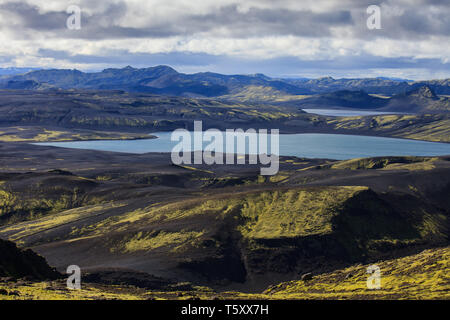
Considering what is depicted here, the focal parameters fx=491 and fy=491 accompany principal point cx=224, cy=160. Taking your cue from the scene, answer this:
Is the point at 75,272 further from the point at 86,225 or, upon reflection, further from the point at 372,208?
the point at 372,208

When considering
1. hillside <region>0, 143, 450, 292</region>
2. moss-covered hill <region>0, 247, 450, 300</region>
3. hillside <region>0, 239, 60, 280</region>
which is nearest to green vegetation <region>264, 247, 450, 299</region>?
moss-covered hill <region>0, 247, 450, 300</region>

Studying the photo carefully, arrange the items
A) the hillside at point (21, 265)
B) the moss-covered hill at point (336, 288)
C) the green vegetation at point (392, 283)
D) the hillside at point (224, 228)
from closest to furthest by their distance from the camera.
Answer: the moss-covered hill at point (336, 288)
the green vegetation at point (392, 283)
the hillside at point (21, 265)
the hillside at point (224, 228)

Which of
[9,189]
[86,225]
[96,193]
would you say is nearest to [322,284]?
[86,225]

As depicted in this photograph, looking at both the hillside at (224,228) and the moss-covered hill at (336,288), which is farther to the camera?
the hillside at (224,228)

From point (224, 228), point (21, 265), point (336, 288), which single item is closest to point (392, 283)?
point (336, 288)

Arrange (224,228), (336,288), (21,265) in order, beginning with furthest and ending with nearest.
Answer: (224,228) < (21,265) < (336,288)

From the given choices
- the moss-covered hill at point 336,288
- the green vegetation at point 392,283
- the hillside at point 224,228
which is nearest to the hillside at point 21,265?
the moss-covered hill at point 336,288

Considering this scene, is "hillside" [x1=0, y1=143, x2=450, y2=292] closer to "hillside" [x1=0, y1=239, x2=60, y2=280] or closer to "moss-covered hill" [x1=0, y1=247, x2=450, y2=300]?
"hillside" [x1=0, y1=239, x2=60, y2=280]

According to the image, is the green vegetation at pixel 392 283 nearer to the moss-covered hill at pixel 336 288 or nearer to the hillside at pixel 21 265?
the moss-covered hill at pixel 336 288

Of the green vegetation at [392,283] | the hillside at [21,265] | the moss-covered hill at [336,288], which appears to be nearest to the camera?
the moss-covered hill at [336,288]

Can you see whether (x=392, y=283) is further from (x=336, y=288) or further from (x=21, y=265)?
(x=21, y=265)

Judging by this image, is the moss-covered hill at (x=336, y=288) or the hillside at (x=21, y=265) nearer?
the moss-covered hill at (x=336, y=288)
